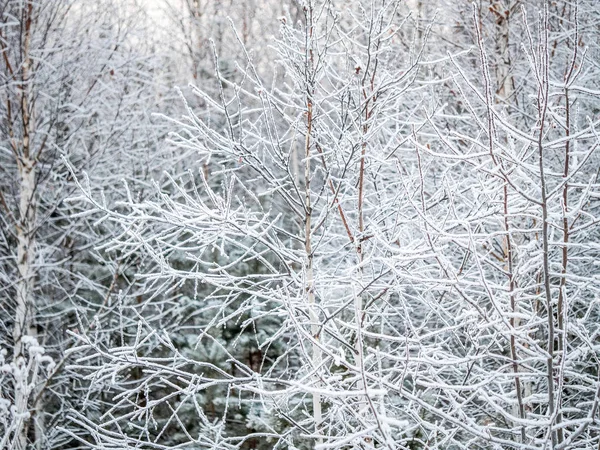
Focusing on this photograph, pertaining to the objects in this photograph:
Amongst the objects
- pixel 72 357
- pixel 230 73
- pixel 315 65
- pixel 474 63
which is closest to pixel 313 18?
pixel 315 65

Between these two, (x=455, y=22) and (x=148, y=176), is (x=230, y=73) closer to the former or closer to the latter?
(x=148, y=176)

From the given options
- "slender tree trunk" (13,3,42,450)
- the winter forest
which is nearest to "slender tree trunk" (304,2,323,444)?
the winter forest

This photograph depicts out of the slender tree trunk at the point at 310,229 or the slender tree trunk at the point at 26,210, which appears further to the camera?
the slender tree trunk at the point at 26,210

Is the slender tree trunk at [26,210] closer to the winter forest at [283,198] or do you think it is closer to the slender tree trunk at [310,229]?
the winter forest at [283,198]

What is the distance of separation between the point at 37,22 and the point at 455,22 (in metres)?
5.71

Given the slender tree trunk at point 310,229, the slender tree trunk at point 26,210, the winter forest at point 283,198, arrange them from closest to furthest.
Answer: the slender tree trunk at point 310,229
the winter forest at point 283,198
the slender tree trunk at point 26,210

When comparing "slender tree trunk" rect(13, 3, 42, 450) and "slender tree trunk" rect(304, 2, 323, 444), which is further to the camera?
"slender tree trunk" rect(13, 3, 42, 450)

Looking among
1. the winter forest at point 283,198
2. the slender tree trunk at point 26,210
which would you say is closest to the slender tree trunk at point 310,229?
the winter forest at point 283,198

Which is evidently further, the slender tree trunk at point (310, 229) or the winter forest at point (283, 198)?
the winter forest at point (283, 198)

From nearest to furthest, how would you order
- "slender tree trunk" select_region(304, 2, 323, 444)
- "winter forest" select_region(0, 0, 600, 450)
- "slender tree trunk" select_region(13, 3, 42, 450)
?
"slender tree trunk" select_region(304, 2, 323, 444) < "winter forest" select_region(0, 0, 600, 450) < "slender tree trunk" select_region(13, 3, 42, 450)

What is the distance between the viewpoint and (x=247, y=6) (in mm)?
13398

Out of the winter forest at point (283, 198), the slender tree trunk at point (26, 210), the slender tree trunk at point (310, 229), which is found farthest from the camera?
the slender tree trunk at point (26, 210)

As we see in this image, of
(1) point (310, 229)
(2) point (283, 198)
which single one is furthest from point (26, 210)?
(1) point (310, 229)

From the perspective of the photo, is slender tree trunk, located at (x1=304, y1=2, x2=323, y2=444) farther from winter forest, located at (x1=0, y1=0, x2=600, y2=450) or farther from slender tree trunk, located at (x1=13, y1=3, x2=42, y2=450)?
slender tree trunk, located at (x1=13, y1=3, x2=42, y2=450)
